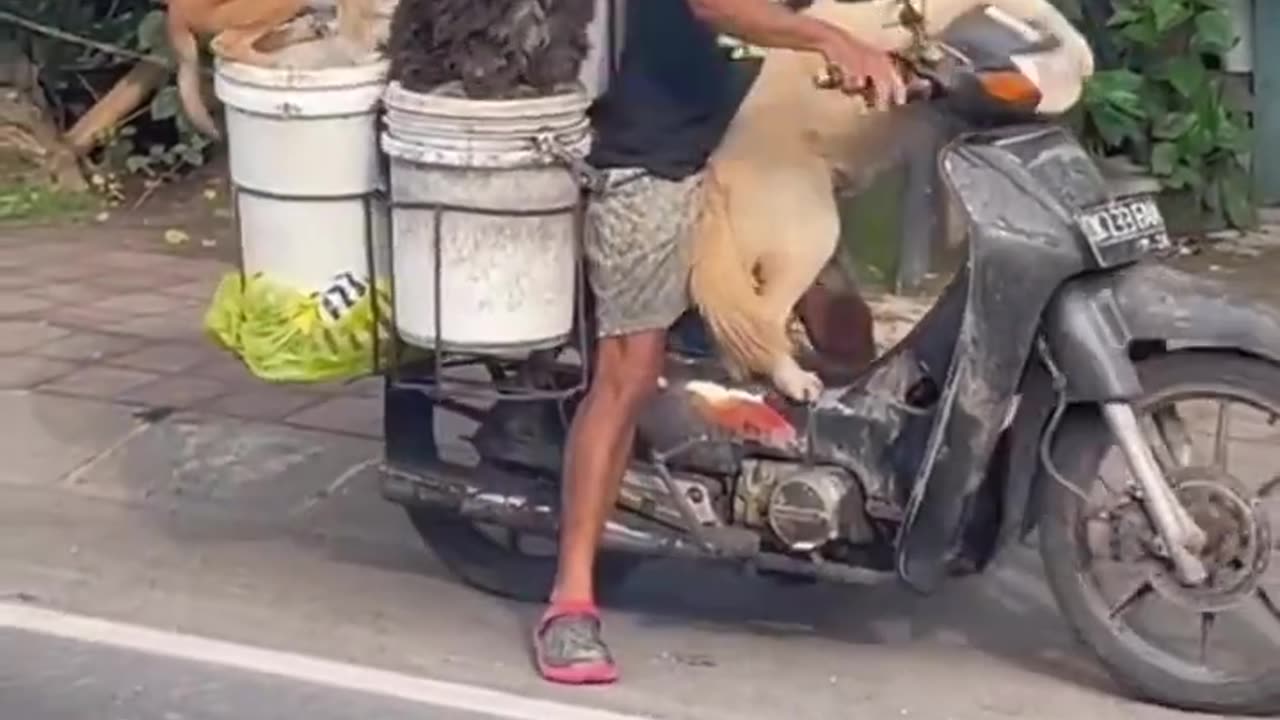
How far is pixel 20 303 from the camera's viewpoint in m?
7.92

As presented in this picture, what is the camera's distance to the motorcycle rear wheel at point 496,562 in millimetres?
5512

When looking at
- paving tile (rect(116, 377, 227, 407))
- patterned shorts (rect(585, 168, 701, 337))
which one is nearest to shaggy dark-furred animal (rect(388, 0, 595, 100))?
patterned shorts (rect(585, 168, 701, 337))

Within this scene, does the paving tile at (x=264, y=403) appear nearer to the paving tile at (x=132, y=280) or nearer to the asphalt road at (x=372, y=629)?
the asphalt road at (x=372, y=629)

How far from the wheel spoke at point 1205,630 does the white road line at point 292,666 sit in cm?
110

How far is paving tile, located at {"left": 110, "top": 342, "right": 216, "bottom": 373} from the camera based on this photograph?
7.23 meters

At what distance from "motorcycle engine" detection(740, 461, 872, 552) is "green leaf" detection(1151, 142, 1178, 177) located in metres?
3.68

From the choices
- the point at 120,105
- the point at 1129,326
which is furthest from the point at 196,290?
the point at 1129,326

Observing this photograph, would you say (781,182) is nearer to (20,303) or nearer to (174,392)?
(174,392)

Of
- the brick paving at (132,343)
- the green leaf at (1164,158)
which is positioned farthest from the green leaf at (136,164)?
the green leaf at (1164,158)

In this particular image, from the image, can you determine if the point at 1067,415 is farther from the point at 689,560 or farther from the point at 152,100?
the point at 152,100

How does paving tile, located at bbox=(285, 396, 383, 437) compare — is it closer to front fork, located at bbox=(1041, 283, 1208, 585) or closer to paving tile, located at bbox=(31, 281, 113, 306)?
paving tile, located at bbox=(31, 281, 113, 306)

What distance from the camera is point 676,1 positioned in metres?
4.88

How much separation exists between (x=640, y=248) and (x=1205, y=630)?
1.33 m

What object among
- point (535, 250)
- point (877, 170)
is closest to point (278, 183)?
point (535, 250)
